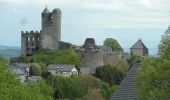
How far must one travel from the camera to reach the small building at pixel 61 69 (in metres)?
126

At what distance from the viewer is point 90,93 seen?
88500 mm

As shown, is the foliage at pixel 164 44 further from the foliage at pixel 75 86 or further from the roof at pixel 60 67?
the roof at pixel 60 67

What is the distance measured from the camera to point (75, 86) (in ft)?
324

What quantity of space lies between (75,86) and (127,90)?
66.0 meters

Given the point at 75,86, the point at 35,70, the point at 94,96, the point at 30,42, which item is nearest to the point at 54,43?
the point at 30,42

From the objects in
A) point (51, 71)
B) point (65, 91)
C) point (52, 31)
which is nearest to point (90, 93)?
point (65, 91)

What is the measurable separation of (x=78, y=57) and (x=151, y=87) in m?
106

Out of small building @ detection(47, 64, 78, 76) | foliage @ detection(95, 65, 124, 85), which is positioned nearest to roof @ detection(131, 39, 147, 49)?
small building @ detection(47, 64, 78, 76)

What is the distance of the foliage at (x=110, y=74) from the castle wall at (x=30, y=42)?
101 feet

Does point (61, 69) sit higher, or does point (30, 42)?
point (30, 42)

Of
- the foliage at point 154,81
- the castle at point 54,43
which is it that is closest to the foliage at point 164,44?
the foliage at point 154,81

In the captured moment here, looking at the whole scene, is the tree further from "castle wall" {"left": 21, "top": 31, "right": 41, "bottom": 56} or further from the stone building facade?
the stone building facade

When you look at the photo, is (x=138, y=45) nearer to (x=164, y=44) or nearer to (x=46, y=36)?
(x=46, y=36)

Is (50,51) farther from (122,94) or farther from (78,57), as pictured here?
(122,94)
